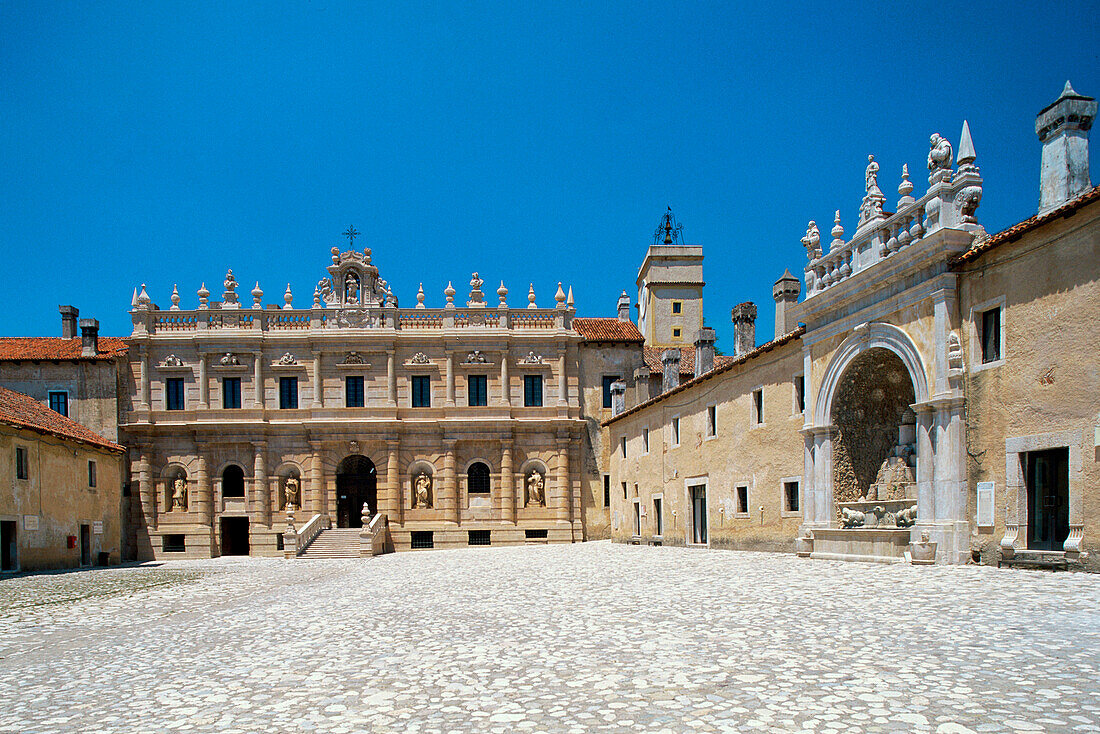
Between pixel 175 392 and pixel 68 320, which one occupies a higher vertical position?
pixel 68 320

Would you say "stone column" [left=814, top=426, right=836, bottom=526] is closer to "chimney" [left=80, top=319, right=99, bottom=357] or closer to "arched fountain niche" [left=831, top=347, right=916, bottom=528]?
"arched fountain niche" [left=831, top=347, right=916, bottom=528]

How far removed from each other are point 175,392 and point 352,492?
1001cm

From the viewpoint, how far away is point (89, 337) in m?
37.8

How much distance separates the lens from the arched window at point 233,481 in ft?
123

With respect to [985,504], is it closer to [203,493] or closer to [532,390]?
[532,390]

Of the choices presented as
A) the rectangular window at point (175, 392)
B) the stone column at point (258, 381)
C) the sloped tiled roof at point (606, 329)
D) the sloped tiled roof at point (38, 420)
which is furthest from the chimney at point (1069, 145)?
the rectangular window at point (175, 392)

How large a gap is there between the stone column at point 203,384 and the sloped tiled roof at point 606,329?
728 inches

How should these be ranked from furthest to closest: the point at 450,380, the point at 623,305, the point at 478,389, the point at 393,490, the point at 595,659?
→ 1. the point at 623,305
2. the point at 478,389
3. the point at 450,380
4. the point at 393,490
5. the point at 595,659

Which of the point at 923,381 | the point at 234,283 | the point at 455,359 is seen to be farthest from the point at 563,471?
the point at 923,381

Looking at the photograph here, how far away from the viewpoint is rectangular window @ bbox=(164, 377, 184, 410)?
3775 cm

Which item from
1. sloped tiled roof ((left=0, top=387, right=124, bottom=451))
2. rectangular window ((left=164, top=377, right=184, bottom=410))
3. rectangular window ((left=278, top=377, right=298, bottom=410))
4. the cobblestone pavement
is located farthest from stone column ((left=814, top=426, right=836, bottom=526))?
rectangular window ((left=164, top=377, right=184, bottom=410))

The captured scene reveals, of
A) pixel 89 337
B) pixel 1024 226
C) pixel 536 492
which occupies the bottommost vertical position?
pixel 536 492

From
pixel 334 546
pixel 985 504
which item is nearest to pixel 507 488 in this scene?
pixel 334 546

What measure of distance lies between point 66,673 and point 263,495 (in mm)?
30687
